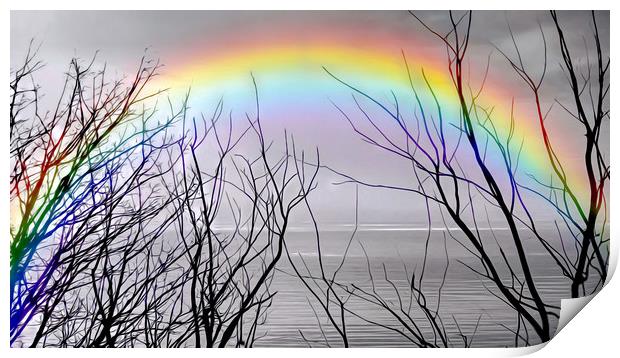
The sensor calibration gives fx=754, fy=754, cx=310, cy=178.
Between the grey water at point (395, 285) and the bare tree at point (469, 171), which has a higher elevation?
the bare tree at point (469, 171)

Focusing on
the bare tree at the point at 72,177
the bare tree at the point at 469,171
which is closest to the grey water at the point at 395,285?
the bare tree at the point at 469,171

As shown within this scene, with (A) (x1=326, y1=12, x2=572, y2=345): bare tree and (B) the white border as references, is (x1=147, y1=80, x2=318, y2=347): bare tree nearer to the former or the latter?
(B) the white border

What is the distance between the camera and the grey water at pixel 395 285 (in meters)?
2.50

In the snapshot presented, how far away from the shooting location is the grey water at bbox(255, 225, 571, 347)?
2504 millimetres

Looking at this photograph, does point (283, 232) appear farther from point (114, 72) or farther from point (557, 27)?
point (557, 27)

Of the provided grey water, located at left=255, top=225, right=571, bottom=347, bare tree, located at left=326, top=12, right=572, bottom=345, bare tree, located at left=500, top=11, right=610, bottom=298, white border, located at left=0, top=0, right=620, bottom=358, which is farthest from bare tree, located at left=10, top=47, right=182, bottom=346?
bare tree, located at left=500, top=11, right=610, bottom=298

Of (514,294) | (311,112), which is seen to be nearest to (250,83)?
(311,112)

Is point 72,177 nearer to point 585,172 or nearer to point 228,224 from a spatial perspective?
point 228,224

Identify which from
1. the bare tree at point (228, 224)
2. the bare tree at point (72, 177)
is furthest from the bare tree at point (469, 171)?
the bare tree at point (72, 177)

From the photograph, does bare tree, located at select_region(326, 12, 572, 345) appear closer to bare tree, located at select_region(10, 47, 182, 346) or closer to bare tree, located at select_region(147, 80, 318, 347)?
bare tree, located at select_region(147, 80, 318, 347)

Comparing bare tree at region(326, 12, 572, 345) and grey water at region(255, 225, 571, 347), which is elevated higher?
bare tree at region(326, 12, 572, 345)

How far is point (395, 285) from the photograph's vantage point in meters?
2.52
